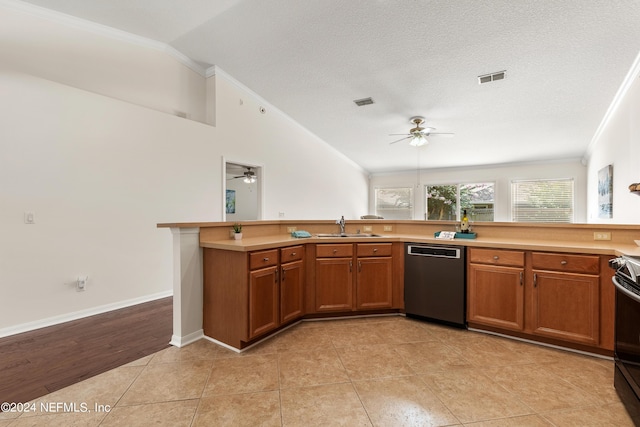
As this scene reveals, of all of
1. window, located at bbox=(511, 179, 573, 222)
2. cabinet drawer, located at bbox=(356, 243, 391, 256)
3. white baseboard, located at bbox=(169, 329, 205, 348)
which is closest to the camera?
white baseboard, located at bbox=(169, 329, 205, 348)

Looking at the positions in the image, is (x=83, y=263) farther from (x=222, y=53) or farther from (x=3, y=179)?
(x=222, y=53)

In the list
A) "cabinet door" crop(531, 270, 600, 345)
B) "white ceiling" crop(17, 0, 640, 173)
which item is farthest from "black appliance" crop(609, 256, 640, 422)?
"white ceiling" crop(17, 0, 640, 173)

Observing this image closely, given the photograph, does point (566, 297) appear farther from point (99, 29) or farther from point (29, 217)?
point (99, 29)

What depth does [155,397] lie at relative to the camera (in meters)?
1.72

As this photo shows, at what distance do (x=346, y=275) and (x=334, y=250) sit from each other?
0.30 meters

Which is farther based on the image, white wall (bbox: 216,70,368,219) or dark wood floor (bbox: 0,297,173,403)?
white wall (bbox: 216,70,368,219)

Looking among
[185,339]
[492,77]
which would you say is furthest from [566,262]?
[185,339]

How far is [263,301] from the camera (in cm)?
239

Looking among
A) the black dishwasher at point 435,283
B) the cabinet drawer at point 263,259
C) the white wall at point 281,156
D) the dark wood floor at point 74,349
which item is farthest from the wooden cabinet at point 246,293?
the white wall at point 281,156

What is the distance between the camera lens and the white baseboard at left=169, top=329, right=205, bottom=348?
2.39m

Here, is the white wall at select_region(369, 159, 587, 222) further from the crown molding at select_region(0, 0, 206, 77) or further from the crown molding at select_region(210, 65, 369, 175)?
the crown molding at select_region(0, 0, 206, 77)

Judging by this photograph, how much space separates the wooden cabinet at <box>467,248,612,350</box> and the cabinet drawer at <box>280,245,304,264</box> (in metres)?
1.63

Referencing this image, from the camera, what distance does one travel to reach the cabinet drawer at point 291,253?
2602 millimetres

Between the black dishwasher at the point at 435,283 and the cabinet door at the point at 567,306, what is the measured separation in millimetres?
565
